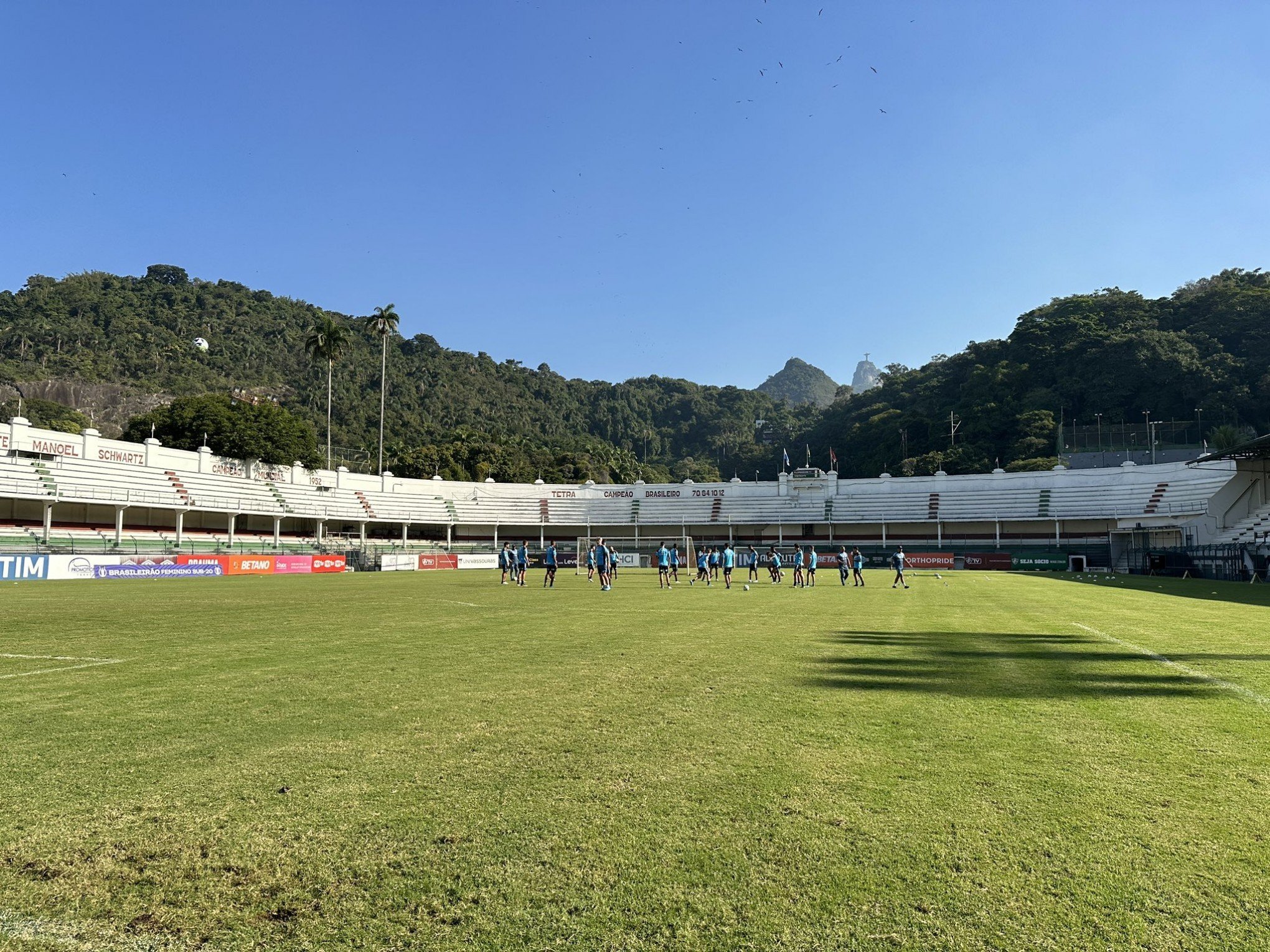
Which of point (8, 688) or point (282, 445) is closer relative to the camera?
point (8, 688)

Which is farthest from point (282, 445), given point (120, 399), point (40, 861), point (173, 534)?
point (40, 861)

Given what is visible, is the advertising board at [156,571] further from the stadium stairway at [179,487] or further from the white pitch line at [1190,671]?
the white pitch line at [1190,671]

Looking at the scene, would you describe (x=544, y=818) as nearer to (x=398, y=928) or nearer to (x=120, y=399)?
(x=398, y=928)

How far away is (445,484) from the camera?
80250mm

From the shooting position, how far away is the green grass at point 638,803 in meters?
3.03

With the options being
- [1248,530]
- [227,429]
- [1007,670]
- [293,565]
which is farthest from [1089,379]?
[1007,670]

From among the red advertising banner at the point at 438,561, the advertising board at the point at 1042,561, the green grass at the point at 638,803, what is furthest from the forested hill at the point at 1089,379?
the green grass at the point at 638,803

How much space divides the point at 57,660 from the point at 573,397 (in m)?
142

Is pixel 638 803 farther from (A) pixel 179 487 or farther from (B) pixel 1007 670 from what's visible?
(A) pixel 179 487

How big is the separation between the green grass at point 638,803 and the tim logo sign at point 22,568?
3028cm

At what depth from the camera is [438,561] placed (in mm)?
57656

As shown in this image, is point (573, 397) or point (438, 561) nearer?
point (438, 561)

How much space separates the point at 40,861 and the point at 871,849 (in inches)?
155

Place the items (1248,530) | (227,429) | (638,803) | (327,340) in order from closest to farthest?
(638,803) < (1248,530) < (227,429) < (327,340)
